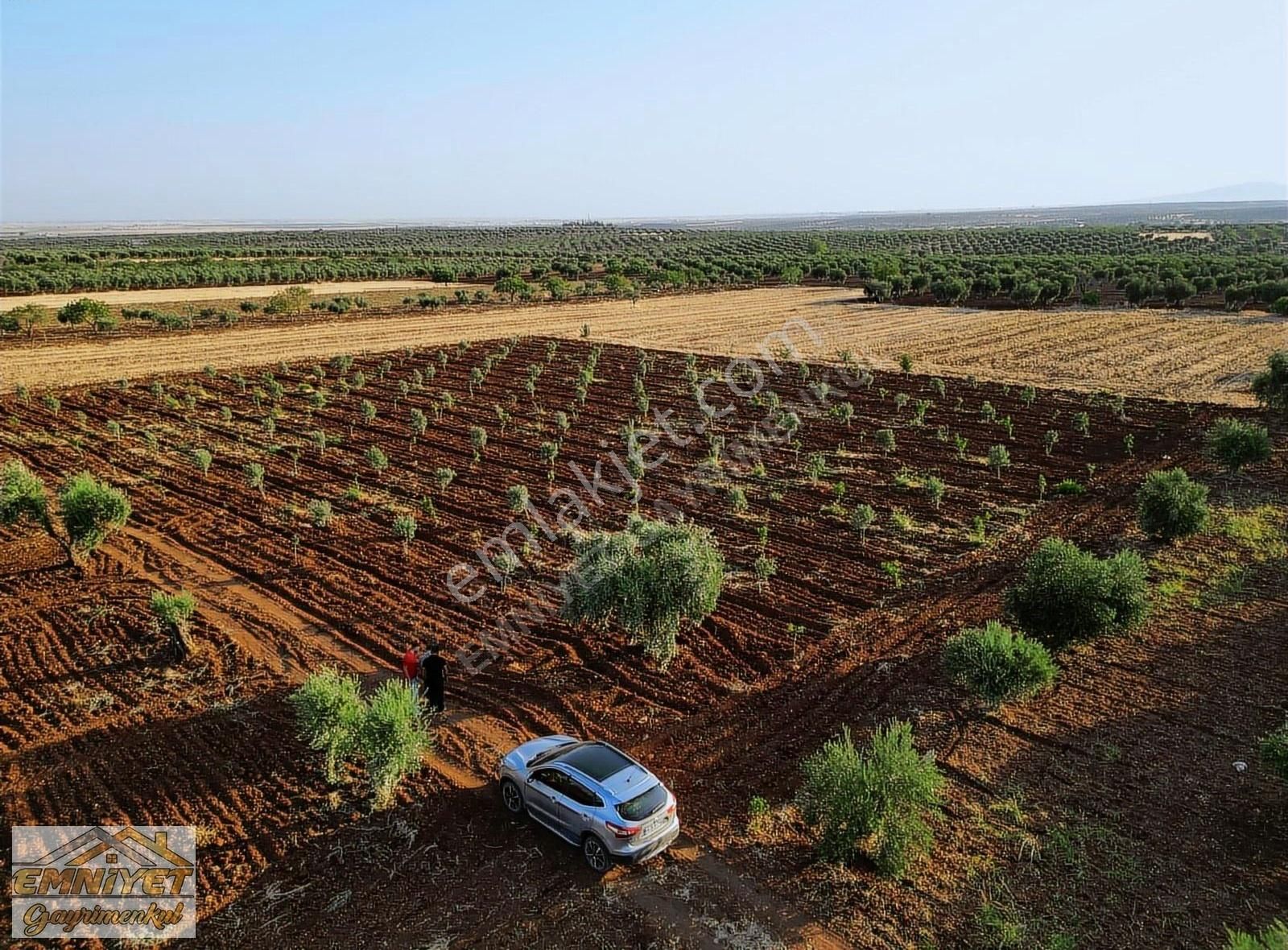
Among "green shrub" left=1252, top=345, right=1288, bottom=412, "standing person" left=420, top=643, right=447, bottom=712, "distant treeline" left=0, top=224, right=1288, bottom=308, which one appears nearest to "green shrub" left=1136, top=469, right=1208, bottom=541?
"green shrub" left=1252, top=345, right=1288, bottom=412

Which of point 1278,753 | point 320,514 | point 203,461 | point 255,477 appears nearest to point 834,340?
point 255,477

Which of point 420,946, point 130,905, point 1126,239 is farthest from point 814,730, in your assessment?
point 1126,239

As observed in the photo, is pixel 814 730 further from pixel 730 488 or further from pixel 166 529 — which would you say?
pixel 166 529

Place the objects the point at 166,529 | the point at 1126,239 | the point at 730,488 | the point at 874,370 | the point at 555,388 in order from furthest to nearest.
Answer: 1. the point at 1126,239
2. the point at 874,370
3. the point at 555,388
4. the point at 730,488
5. the point at 166,529

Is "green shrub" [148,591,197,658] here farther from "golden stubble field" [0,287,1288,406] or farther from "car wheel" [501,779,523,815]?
"golden stubble field" [0,287,1288,406]

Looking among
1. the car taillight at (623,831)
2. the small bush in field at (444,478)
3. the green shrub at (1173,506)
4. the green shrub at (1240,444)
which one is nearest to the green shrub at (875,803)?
the car taillight at (623,831)

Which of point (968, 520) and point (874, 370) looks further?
point (874, 370)

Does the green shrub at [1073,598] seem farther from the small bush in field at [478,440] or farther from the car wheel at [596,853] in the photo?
the small bush in field at [478,440]

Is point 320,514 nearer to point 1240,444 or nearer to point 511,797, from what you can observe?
point 511,797
